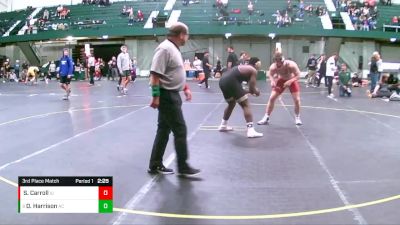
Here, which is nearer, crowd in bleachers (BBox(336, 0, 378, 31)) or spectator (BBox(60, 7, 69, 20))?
crowd in bleachers (BBox(336, 0, 378, 31))

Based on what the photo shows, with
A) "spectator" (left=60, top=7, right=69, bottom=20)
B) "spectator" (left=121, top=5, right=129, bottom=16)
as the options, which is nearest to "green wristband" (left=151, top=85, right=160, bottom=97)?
"spectator" (left=121, top=5, right=129, bottom=16)

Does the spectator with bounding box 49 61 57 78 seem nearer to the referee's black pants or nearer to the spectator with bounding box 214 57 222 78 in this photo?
the spectator with bounding box 214 57 222 78

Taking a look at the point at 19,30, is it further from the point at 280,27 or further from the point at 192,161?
the point at 192,161

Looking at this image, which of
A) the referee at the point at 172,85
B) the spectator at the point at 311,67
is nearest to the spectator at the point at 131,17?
the spectator at the point at 311,67

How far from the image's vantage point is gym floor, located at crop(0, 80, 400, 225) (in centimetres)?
427

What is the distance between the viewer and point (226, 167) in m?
6.09

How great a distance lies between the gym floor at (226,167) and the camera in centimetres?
427

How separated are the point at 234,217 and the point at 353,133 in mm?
5338

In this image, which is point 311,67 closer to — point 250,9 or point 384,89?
point 384,89

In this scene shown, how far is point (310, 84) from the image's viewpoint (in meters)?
26.1

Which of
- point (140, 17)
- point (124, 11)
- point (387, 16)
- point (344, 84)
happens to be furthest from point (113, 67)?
point (387, 16)

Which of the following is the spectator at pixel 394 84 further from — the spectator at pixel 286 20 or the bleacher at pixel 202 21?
the spectator at pixel 286 20
